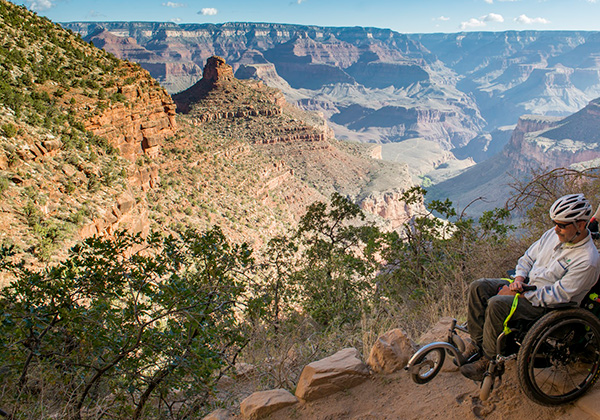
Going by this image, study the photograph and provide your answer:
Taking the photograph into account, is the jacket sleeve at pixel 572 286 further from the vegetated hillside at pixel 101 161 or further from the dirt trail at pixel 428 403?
the vegetated hillside at pixel 101 161

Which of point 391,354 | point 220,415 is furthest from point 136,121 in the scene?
point 391,354

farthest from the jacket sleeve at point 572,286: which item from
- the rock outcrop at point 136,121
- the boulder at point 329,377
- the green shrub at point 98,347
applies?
the rock outcrop at point 136,121

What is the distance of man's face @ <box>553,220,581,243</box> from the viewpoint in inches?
130

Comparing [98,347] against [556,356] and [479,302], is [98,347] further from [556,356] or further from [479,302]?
[556,356]

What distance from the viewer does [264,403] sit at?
4133 millimetres

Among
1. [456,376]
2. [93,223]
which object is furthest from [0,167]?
[456,376]

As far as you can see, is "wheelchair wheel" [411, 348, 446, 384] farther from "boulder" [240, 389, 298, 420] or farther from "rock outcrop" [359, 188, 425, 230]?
"rock outcrop" [359, 188, 425, 230]

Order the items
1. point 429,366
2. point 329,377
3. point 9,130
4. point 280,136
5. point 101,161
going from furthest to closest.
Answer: point 280,136 < point 101,161 < point 9,130 < point 329,377 < point 429,366

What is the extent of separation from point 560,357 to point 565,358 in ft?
0.18

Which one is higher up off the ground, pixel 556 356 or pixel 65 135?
pixel 65 135

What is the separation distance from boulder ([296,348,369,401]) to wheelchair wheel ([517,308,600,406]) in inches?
70.1

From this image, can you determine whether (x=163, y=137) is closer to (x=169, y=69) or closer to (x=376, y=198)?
(x=376, y=198)

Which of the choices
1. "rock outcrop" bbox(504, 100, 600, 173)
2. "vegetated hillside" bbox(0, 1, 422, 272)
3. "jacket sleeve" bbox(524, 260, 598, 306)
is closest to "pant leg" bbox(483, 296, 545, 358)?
"jacket sleeve" bbox(524, 260, 598, 306)

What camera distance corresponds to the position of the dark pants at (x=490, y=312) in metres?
3.36
